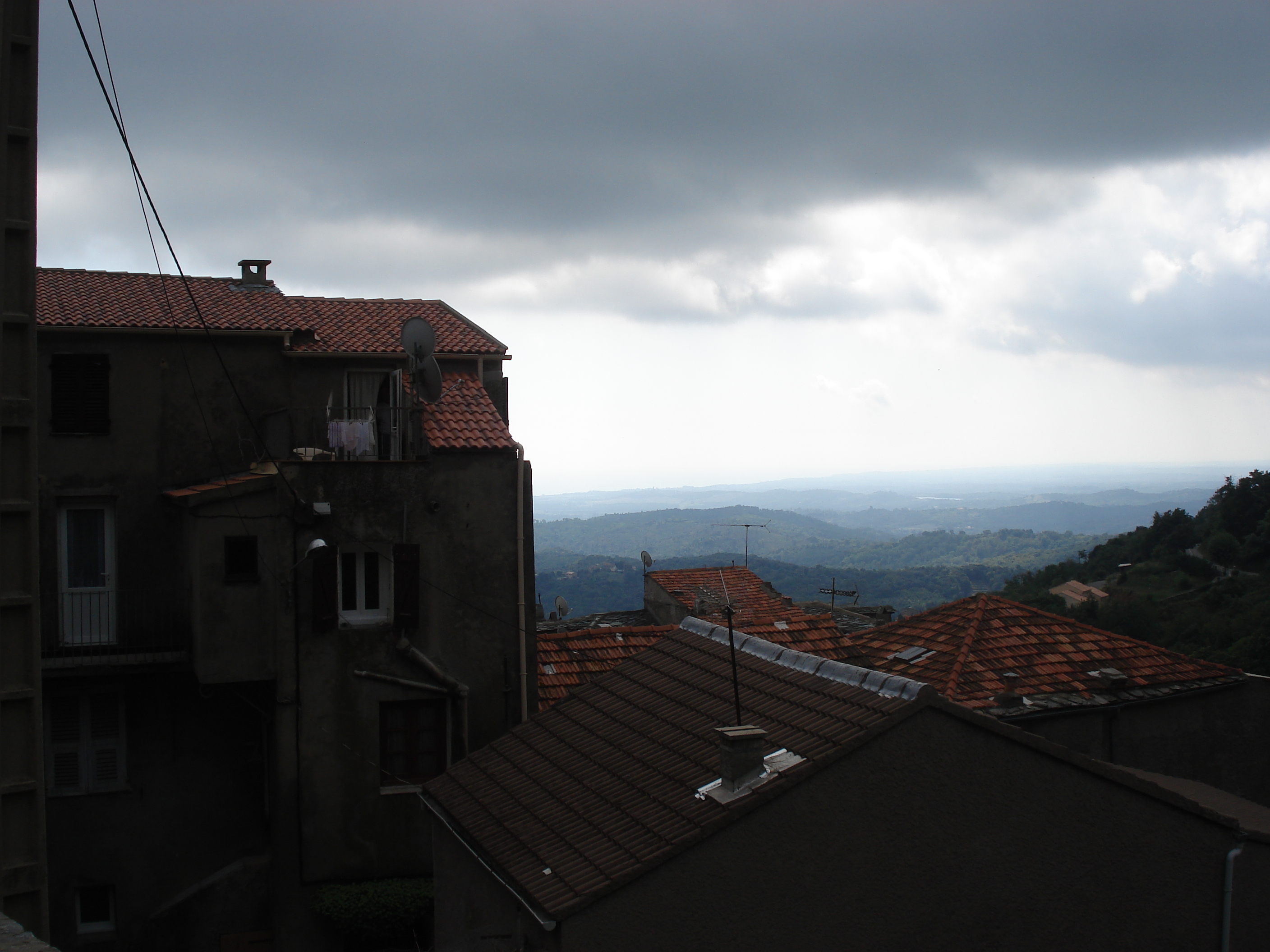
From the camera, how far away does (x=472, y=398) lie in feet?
67.2

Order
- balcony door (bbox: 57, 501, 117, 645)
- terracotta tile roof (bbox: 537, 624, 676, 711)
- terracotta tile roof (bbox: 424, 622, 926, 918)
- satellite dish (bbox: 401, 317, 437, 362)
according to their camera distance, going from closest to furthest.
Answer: terracotta tile roof (bbox: 424, 622, 926, 918) → balcony door (bbox: 57, 501, 117, 645) → satellite dish (bbox: 401, 317, 437, 362) → terracotta tile roof (bbox: 537, 624, 676, 711)

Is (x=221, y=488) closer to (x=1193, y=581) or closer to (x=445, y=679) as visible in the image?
(x=445, y=679)

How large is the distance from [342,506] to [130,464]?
4.25 metres

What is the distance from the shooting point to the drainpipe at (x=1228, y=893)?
34.6ft

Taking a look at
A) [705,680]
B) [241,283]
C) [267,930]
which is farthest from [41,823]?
[241,283]

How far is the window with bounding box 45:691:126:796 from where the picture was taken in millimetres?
18344

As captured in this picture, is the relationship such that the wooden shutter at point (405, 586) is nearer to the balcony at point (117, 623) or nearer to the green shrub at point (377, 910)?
the balcony at point (117, 623)

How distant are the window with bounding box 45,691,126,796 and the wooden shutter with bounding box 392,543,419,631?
5252mm

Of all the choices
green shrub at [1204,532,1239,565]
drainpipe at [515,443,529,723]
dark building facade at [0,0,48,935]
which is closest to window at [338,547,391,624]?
drainpipe at [515,443,529,723]

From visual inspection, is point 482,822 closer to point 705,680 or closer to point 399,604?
point 705,680

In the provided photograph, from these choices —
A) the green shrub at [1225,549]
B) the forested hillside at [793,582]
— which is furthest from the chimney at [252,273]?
the forested hillside at [793,582]

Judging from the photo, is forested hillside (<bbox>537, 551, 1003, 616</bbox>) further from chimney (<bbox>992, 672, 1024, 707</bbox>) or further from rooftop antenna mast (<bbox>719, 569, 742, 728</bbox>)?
rooftop antenna mast (<bbox>719, 569, 742, 728</bbox>)

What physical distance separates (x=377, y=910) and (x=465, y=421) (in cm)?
853

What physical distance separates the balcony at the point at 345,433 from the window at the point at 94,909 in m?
8.14
